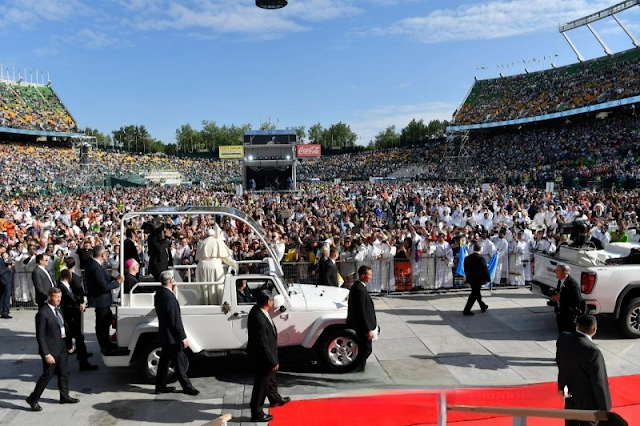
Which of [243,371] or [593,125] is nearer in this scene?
[243,371]

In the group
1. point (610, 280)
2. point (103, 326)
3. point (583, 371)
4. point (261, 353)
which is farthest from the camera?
point (610, 280)

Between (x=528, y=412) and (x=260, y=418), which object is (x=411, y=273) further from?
(x=528, y=412)

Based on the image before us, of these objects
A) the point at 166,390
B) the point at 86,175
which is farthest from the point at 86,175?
the point at 166,390

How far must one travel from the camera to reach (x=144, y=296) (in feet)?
23.2

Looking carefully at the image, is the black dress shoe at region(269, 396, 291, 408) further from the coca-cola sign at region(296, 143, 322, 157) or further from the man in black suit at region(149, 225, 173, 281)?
the coca-cola sign at region(296, 143, 322, 157)

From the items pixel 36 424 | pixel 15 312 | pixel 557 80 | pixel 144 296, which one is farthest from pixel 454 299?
pixel 557 80

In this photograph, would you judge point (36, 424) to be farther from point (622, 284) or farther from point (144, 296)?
point (622, 284)

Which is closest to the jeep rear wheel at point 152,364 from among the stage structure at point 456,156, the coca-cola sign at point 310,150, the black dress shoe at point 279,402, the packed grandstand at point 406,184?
the black dress shoe at point 279,402

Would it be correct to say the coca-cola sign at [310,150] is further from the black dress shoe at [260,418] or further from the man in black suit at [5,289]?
the black dress shoe at [260,418]

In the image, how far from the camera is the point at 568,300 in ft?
23.3

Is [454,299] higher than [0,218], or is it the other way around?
[0,218]

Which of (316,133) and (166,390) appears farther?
(316,133)

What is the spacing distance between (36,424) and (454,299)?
8.21 meters

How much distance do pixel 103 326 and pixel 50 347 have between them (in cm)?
122
